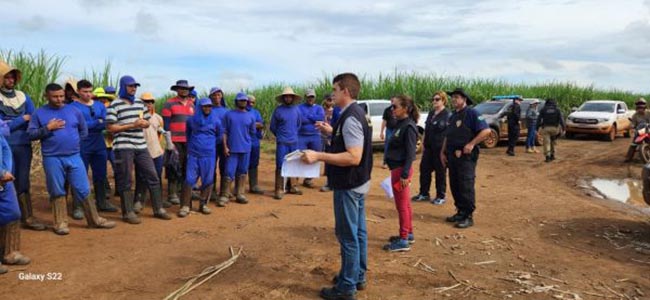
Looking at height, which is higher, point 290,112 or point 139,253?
point 290,112

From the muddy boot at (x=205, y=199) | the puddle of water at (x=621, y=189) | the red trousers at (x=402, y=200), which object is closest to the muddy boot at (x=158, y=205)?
the muddy boot at (x=205, y=199)

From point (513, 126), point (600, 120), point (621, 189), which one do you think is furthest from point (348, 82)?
point (600, 120)

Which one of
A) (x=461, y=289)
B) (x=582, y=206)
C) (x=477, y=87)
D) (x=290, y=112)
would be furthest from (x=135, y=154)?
(x=477, y=87)

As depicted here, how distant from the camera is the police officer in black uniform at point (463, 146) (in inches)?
252

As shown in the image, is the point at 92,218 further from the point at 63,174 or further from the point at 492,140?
the point at 492,140

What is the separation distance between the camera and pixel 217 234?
6285mm

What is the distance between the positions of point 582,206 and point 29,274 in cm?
780

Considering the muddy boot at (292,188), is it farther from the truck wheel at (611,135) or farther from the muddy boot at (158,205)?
→ the truck wheel at (611,135)

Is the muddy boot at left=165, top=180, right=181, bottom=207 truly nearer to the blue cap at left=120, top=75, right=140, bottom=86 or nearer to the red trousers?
the blue cap at left=120, top=75, right=140, bottom=86

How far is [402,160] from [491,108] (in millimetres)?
12233

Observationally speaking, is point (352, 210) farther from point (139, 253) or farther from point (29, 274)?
point (29, 274)

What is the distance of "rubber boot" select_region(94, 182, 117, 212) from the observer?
288 inches

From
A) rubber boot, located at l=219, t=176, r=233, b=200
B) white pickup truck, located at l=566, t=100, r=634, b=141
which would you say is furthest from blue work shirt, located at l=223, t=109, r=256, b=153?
white pickup truck, located at l=566, t=100, r=634, b=141

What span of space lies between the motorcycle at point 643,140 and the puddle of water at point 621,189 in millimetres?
2127
